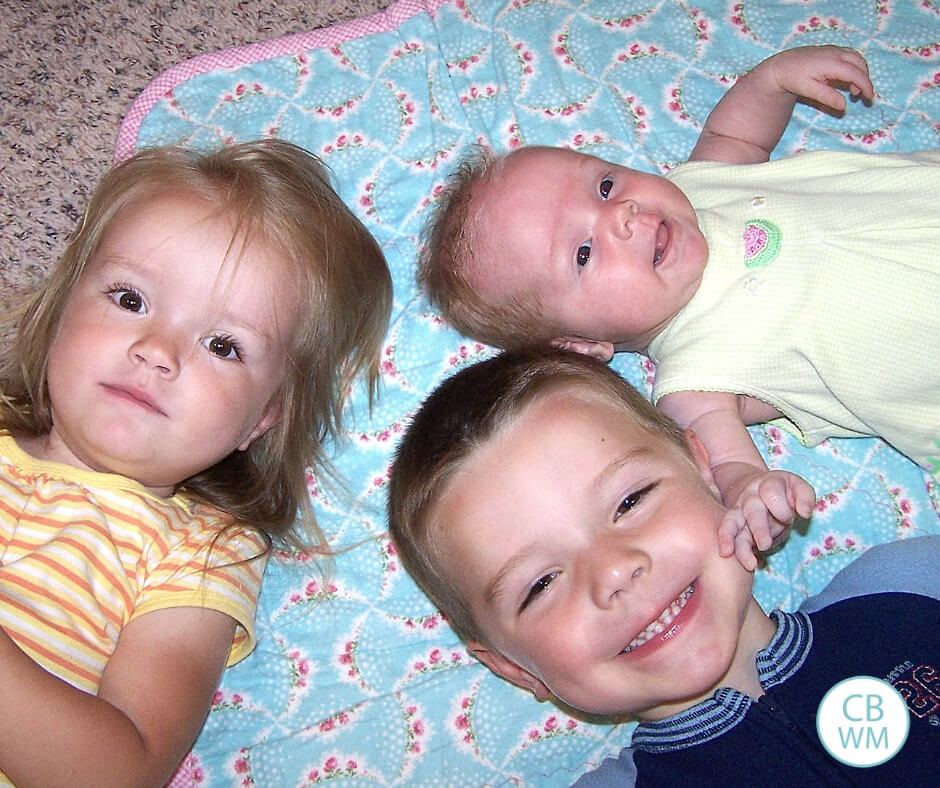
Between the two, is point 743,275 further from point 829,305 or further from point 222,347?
point 222,347

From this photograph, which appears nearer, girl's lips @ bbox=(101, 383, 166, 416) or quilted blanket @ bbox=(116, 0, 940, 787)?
girl's lips @ bbox=(101, 383, 166, 416)

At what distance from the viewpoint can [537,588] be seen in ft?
4.24

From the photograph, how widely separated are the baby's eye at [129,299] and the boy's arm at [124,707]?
426mm

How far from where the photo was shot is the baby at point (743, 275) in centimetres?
149

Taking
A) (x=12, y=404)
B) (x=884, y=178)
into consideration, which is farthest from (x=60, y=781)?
(x=884, y=178)

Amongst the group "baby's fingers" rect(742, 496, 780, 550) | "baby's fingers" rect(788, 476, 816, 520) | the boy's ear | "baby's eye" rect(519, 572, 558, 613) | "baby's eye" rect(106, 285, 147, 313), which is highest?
"baby's eye" rect(106, 285, 147, 313)

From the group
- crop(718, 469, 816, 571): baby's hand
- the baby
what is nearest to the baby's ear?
the baby

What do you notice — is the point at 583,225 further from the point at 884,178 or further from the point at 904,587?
the point at 904,587

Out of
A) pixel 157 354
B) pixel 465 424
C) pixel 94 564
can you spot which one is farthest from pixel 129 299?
pixel 465 424

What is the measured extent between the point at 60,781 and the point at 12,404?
599 mm

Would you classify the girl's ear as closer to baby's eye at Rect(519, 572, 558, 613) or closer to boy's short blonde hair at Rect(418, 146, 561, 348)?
boy's short blonde hair at Rect(418, 146, 561, 348)

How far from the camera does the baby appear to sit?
4.89 feet

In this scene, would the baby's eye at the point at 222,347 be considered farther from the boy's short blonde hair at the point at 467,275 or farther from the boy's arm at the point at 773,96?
the boy's arm at the point at 773,96

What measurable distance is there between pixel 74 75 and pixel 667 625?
1.43m
